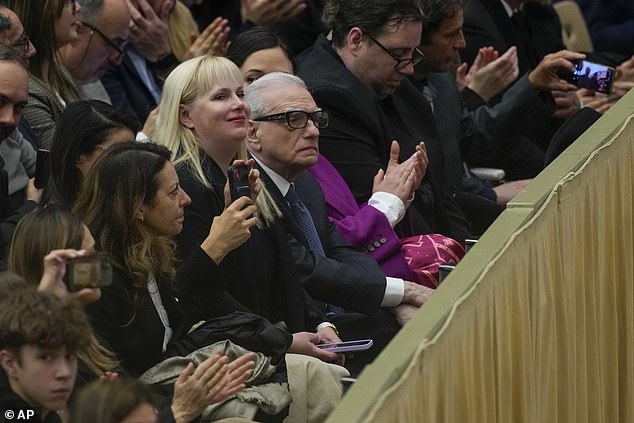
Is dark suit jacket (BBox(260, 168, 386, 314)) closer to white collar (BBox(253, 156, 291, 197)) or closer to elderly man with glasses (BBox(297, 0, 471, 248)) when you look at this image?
white collar (BBox(253, 156, 291, 197))

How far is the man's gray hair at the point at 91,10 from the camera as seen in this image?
19.0 ft

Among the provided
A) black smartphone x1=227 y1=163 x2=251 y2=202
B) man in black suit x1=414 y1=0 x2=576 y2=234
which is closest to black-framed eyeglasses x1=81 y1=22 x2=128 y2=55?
black smartphone x1=227 y1=163 x2=251 y2=202

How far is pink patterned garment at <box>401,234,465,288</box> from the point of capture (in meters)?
5.52

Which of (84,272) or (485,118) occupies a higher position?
(84,272)

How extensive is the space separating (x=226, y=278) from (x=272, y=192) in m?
0.61

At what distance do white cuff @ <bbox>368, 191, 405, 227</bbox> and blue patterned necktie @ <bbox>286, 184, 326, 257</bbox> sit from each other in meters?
0.31

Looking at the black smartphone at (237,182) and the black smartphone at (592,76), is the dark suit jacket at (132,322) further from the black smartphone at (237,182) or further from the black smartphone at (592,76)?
the black smartphone at (592,76)

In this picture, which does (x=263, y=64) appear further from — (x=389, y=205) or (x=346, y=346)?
(x=346, y=346)

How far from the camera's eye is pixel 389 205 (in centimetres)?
556

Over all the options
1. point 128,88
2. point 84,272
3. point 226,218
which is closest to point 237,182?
point 226,218

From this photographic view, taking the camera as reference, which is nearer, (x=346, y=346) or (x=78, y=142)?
(x=78, y=142)

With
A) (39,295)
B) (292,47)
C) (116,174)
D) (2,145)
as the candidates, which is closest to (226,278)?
(116,174)

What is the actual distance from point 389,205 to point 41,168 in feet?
4.54

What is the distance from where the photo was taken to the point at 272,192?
206 inches
